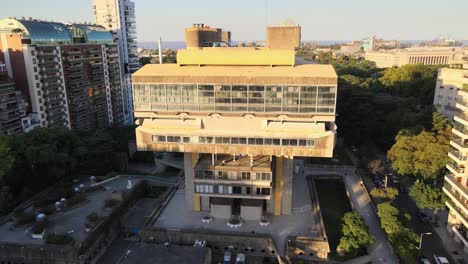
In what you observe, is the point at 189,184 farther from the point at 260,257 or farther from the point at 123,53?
the point at 123,53

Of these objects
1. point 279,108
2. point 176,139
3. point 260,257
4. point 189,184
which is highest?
point 279,108

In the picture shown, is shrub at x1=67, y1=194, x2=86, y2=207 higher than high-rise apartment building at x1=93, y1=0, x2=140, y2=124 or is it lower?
lower

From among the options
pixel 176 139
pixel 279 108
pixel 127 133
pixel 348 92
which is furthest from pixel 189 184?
pixel 348 92

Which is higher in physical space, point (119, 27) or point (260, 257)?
point (119, 27)

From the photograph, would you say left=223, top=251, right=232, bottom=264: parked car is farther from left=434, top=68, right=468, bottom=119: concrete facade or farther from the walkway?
left=434, top=68, right=468, bottom=119: concrete facade

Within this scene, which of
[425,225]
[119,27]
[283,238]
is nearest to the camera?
[283,238]

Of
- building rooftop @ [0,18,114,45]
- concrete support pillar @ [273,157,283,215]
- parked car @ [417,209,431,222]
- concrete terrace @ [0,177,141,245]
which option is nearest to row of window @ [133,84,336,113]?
concrete support pillar @ [273,157,283,215]

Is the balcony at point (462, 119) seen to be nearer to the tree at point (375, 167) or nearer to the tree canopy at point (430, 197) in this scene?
the tree canopy at point (430, 197)

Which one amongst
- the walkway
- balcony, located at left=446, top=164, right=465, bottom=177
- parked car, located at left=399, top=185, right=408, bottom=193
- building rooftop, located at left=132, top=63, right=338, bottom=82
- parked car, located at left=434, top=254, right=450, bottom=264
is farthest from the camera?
parked car, located at left=399, top=185, right=408, bottom=193
